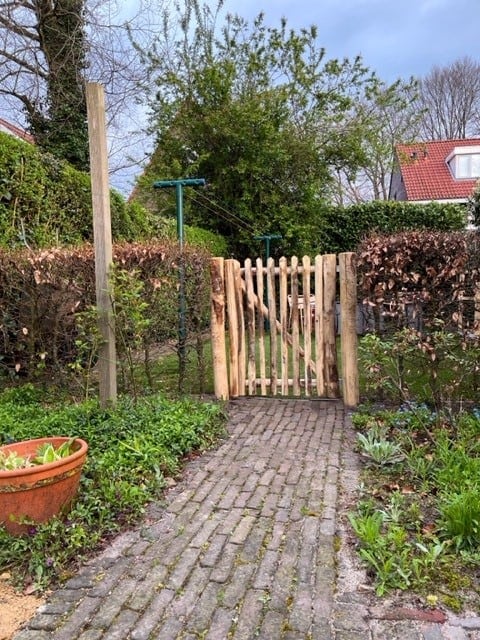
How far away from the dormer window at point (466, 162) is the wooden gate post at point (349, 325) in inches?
728

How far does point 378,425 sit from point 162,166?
10.4 meters

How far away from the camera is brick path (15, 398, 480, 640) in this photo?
1823 mm

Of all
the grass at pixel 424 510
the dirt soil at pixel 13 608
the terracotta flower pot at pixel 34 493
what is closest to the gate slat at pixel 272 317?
the grass at pixel 424 510

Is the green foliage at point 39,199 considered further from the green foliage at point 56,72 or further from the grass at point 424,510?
the grass at point 424,510

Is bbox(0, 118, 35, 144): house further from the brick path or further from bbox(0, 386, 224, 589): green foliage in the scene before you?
the brick path

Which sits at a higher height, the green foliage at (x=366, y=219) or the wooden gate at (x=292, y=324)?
the green foliage at (x=366, y=219)

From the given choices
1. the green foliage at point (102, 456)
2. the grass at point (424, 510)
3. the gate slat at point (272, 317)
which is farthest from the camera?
the gate slat at point (272, 317)

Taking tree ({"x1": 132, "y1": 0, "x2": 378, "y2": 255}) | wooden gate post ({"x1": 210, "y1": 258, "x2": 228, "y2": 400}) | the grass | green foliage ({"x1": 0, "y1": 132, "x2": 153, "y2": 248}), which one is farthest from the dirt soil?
tree ({"x1": 132, "y1": 0, "x2": 378, "y2": 255})

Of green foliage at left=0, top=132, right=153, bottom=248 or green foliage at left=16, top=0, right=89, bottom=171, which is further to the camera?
green foliage at left=16, top=0, right=89, bottom=171

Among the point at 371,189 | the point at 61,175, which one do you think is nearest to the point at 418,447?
the point at 61,175

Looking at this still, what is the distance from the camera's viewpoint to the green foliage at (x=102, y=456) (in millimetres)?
2311

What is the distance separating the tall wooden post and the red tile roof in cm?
1895

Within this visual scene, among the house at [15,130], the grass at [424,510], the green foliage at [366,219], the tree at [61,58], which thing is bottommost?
the grass at [424,510]

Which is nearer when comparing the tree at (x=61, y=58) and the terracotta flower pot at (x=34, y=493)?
the terracotta flower pot at (x=34, y=493)
